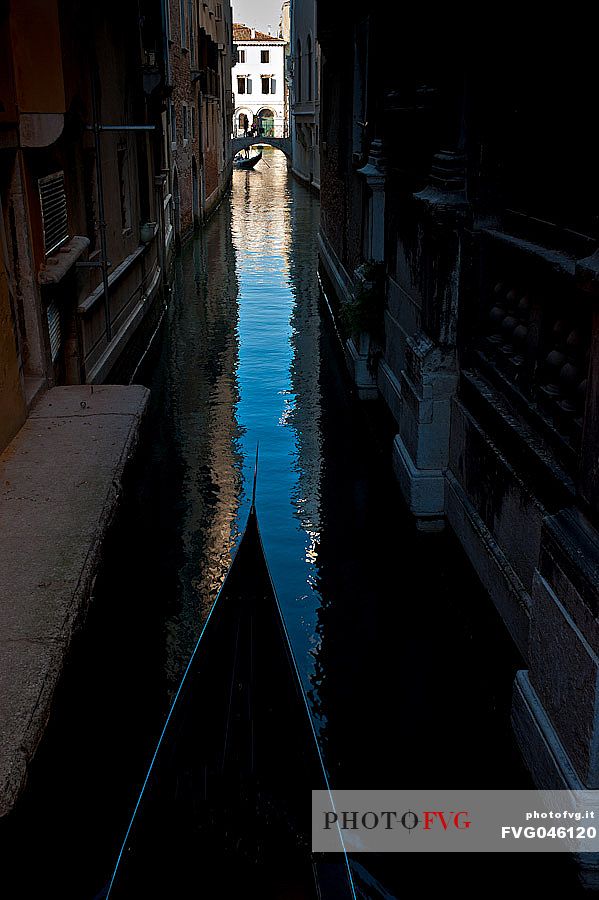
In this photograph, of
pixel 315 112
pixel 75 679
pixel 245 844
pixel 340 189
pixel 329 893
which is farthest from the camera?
pixel 315 112

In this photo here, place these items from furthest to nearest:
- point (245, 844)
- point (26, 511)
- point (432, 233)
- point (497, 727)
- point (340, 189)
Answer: point (340, 189), point (432, 233), point (26, 511), point (497, 727), point (245, 844)

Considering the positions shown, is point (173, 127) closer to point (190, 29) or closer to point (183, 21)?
point (183, 21)

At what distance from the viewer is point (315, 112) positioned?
101 feet

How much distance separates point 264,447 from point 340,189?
712 cm

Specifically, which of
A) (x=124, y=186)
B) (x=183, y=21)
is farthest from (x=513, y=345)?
(x=183, y=21)

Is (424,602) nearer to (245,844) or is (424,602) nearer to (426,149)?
(245,844)

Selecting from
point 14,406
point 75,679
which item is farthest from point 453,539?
point 14,406

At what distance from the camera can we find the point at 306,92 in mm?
34031

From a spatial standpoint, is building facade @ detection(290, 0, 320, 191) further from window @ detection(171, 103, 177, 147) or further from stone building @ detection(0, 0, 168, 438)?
stone building @ detection(0, 0, 168, 438)

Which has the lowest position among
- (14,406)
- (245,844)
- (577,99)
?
(245,844)

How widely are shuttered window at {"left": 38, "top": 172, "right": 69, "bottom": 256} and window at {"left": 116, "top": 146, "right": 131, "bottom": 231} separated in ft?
10.8

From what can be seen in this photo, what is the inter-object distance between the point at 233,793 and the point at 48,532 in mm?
2529

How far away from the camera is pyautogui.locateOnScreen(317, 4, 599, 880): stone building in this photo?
3.63m

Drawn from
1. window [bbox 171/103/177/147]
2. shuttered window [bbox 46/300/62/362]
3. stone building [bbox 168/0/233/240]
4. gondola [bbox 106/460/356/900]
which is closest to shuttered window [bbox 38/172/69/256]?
shuttered window [bbox 46/300/62/362]
